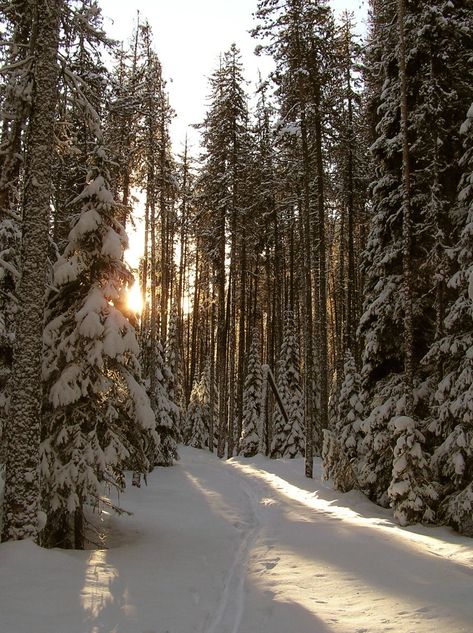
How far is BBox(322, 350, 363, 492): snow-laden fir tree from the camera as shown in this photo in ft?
47.1

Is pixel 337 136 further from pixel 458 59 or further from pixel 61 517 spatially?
pixel 61 517

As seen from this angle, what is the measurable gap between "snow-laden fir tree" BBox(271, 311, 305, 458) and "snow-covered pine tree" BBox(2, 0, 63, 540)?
1997cm

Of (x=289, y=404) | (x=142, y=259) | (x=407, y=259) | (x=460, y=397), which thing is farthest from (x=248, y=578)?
(x=289, y=404)

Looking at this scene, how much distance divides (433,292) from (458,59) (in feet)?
19.0

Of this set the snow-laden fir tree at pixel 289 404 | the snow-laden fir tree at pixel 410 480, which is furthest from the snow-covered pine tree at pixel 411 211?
the snow-laden fir tree at pixel 289 404

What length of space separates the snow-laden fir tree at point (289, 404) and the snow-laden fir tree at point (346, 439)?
6230 mm

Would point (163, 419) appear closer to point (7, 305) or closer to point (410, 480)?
point (7, 305)

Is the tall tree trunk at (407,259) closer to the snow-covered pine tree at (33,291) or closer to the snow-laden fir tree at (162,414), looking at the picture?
the snow-covered pine tree at (33,291)

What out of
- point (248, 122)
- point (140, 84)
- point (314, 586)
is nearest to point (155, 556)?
point (314, 586)

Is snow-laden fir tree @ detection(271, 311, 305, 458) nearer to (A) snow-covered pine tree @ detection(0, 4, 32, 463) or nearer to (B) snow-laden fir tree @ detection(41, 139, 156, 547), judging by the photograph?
(B) snow-laden fir tree @ detection(41, 139, 156, 547)

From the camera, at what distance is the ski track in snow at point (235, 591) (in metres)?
5.64

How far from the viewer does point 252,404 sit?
99.7ft

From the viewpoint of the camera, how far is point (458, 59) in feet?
43.6

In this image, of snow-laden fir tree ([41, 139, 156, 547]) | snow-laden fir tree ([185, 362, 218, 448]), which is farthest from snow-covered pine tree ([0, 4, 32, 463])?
snow-laden fir tree ([185, 362, 218, 448])
